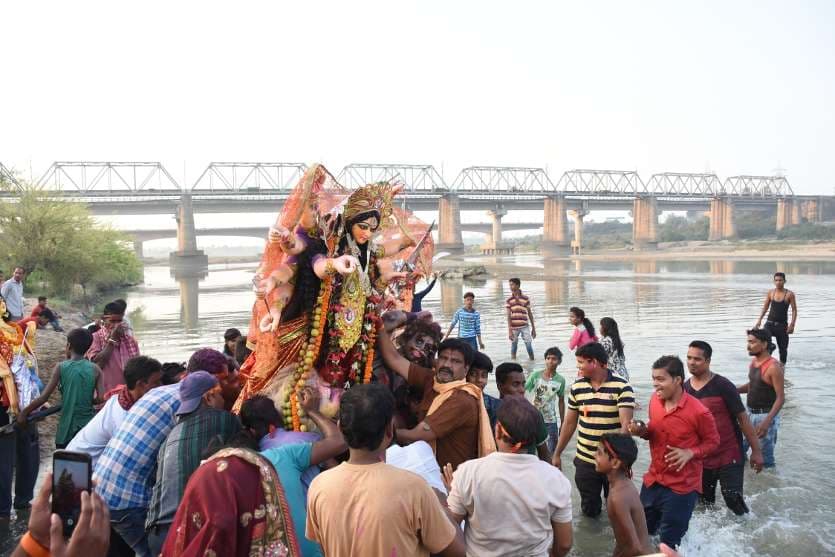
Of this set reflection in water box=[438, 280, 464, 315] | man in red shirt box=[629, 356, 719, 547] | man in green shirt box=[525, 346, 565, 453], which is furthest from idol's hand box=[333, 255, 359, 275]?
reflection in water box=[438, 280, 464, 315]

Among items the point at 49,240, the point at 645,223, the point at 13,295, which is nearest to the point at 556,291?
the point at 13,295

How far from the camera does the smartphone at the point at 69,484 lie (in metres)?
2.14

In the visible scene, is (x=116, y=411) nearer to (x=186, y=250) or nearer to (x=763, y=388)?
(x=763, y=388)

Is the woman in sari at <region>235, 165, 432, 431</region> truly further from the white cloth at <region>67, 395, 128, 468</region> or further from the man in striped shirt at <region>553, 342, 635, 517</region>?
the man in striped shirt at <region>553, 342, 635, 517</region>

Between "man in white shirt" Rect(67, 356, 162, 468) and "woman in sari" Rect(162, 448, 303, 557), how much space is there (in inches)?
73.7

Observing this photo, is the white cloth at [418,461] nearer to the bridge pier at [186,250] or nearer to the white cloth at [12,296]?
the white cloth at [12,296]

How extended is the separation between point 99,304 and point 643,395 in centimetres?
2941

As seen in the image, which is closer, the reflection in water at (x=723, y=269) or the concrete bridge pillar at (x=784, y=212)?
the reflection in water at (x=723, y=269)

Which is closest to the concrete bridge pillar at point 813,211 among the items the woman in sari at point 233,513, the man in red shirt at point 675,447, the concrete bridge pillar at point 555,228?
the concrete bridge pillar at point 555,228

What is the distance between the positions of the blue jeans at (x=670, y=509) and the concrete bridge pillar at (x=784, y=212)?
111612mm

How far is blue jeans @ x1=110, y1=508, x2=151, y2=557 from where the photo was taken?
12.3 ft

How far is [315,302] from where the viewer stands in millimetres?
4305

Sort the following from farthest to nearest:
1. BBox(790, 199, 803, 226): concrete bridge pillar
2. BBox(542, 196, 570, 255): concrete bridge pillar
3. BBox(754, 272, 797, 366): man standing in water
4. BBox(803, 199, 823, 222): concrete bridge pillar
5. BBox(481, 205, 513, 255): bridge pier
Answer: BBox(803, 199, 823, 222): concrete bridge pillar, BBox(790, 199, 803, 226): concrete bridge pillar, BBox(481, 205, 513, 255): bridge pier, BBox(542, 196, 570, 255): concrete bridge pillar, BBox(754, 272, 797, 366): man standing in water

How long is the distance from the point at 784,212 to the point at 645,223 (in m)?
27.9
